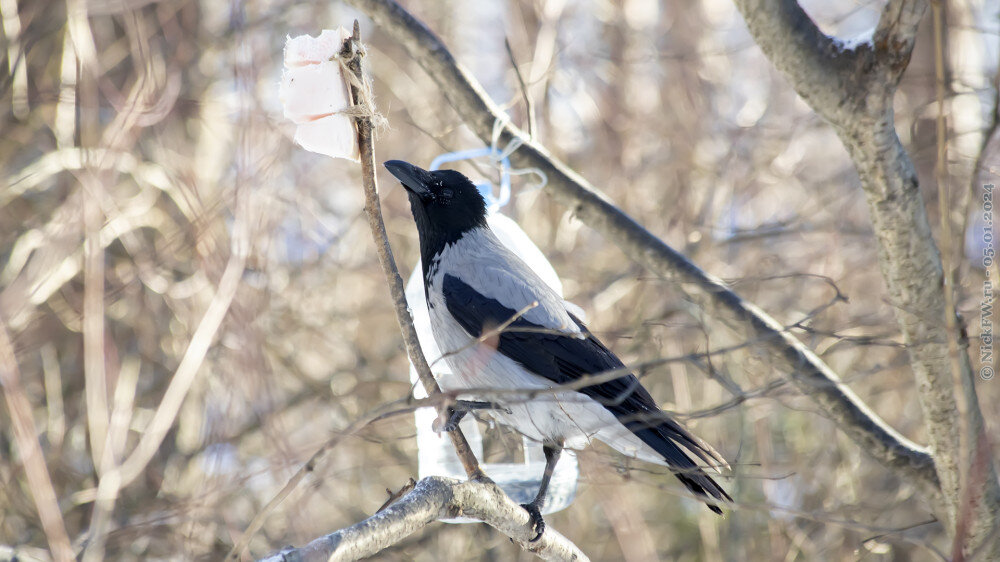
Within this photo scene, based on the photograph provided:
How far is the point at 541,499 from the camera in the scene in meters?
3.27

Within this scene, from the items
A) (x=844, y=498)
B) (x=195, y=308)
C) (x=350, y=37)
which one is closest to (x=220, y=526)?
(x=195, y=308)

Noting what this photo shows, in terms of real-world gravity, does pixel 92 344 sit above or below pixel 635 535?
above

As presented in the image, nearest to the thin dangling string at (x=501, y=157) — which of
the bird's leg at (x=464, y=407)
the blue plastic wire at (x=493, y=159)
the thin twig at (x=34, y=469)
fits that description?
the blue plastic wire at (x=493, y=159)

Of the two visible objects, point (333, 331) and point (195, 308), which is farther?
point (333, 331)

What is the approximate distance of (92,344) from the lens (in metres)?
2.73

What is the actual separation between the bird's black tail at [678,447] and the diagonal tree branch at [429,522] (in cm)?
47

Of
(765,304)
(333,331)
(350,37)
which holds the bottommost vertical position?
(333,331)

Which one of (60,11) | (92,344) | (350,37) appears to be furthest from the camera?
(60,11)

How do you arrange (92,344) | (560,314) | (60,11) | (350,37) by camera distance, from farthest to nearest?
(60,11) < (560,314) < (92,344) < (350,37)

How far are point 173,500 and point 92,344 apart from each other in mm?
2722

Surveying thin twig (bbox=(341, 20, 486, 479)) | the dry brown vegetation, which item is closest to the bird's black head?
the dry brown vegetation

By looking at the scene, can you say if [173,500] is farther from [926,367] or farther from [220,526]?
[926,367]

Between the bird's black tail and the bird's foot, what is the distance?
1.51ft

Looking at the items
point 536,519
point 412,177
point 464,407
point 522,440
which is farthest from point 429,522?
point 412,177
